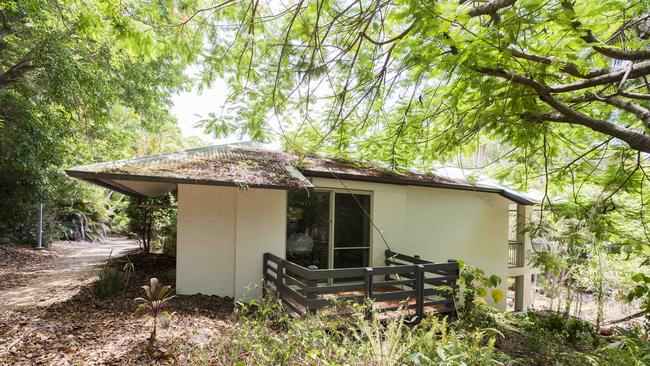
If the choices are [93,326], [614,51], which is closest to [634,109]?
[614,51]

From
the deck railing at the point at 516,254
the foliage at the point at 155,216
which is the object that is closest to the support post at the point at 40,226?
the foliage at the point at 155,216

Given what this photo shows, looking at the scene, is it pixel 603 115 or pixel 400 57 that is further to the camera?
pixel 603 115

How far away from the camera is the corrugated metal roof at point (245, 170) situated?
17.0 ft

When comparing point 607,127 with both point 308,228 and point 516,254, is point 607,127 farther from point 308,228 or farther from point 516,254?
point 516,254

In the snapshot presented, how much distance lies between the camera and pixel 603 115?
5.47 m

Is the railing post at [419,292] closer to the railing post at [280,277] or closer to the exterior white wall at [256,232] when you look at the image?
the railing post at [280,277]

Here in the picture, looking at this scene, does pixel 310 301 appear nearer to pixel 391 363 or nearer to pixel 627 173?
pixel 391 363

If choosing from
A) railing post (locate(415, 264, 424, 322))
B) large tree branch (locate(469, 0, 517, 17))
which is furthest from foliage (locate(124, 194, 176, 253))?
large tree branch (locate(469, 0, 517, 17))

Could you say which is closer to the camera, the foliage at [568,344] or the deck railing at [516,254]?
the foliage at [568,344]

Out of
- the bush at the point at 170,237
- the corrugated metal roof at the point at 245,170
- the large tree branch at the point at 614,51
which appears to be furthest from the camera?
the bush at the point at 170,237

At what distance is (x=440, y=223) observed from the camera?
954cm

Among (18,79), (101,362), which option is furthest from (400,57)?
(18,79)

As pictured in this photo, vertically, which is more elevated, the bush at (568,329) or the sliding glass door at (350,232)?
the sliding glass door at (350,232)

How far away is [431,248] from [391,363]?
7.23 meters
